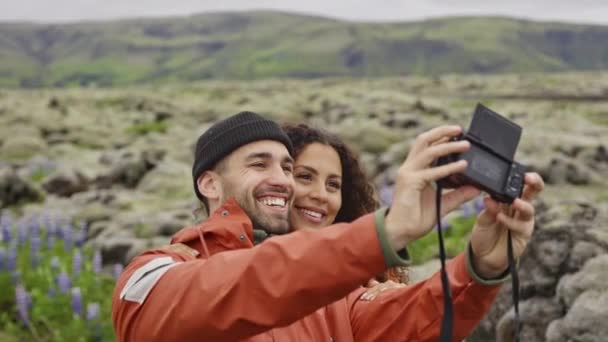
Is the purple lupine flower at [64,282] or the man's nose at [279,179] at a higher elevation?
the man's nose at [279,179]

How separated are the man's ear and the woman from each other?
901 millimetres

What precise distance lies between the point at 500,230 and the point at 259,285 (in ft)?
4.19

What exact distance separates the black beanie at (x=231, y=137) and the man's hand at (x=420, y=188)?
173 cm

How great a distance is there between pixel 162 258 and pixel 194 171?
1.32 m

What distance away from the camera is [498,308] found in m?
7.97

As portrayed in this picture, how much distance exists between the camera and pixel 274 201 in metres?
4.32

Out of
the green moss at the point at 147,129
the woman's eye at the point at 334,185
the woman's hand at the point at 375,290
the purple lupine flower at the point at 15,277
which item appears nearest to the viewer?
the woman's hand at the point at 375,290

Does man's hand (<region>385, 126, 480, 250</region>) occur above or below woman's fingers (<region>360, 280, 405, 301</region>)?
above

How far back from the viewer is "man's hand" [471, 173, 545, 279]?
3317mm

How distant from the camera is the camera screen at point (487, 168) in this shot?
306cm

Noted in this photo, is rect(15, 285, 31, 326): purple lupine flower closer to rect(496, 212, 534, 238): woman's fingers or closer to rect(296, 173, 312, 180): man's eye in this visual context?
rect(296, 173, 312, 180): man's eye

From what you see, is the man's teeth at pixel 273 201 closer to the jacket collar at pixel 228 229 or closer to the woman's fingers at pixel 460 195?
the jacket collar at pixel 228 229

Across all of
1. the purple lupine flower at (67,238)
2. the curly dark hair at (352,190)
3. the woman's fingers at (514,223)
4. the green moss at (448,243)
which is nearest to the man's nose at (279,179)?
the woman's fingers at (514,223)

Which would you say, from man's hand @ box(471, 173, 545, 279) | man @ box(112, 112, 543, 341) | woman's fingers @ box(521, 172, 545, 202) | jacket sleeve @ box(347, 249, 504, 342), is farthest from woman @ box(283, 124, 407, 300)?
woman's fingers @ box(521, 172, 545, 202)
